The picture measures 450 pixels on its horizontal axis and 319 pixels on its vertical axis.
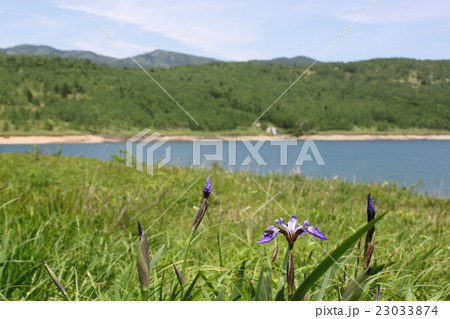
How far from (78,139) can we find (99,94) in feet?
17.3

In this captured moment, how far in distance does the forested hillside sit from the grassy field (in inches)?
84.6

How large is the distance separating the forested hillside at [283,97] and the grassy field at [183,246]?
2149mm

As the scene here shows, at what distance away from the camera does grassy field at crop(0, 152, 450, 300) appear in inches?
49.5

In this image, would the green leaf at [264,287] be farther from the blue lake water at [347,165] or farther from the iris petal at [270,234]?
the blue lake water at [347,165]

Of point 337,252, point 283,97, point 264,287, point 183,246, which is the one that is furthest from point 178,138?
point 337,252

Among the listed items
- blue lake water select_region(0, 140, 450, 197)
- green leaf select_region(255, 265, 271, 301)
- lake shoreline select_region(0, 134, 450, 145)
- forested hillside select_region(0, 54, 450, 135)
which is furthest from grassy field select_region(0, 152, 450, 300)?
forested hillside select_region(0, 54, 450, 135)

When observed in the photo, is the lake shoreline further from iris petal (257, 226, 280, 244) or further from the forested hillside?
iris petal (257, 226, 280, 244)

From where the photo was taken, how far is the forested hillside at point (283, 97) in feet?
23.6

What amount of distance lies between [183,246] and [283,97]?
7.23 m

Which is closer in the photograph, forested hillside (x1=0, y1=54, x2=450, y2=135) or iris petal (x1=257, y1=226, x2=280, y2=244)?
A: iris petal (x1=257, y1=226, x2=280, y2=244)

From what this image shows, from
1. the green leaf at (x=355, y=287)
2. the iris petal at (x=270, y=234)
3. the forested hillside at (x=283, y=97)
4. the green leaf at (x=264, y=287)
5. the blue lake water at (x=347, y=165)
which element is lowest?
the blue lake water at (x=347, y=165)

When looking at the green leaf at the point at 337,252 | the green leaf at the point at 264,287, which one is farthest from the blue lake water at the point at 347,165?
the green leaf at the point at 337,252

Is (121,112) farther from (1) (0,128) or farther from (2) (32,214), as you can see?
(1) (0,128)
